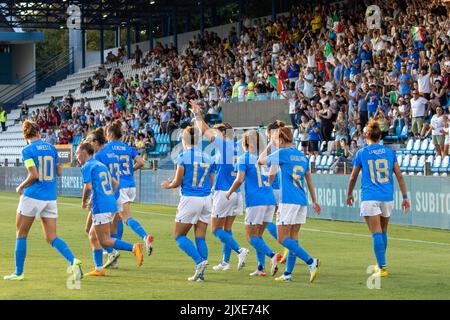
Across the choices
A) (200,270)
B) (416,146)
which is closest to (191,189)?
(200,270)

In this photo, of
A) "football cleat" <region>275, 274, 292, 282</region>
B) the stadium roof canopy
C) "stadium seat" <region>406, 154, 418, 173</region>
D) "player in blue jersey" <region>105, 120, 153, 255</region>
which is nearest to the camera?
"football cleat" <region>275, 274, 292, 282</region>

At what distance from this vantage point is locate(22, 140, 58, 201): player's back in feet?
41.2

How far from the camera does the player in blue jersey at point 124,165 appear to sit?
1452cm

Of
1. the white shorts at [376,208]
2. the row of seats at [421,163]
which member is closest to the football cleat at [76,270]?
the white shorts at [376,208]

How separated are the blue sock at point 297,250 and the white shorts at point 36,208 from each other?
10.1 ft

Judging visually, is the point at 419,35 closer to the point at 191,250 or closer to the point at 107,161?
the point at 107,161

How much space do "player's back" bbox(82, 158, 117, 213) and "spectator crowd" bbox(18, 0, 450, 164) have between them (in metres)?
12.5

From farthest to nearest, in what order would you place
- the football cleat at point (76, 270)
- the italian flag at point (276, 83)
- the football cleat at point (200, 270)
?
the italian flag at point (276, 83)
the football cleat at point (200, 270)
the football cleat at point (76, 270)

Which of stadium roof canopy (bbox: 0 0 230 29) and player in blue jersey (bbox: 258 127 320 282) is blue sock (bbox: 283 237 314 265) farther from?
stadium roof canopy (bbox: 0 0 230 29)

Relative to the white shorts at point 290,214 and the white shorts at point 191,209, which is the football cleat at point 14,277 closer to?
the white shorts at point 191,209

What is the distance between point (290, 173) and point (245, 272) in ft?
6.32

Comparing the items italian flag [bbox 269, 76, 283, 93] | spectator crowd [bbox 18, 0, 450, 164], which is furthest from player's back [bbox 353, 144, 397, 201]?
italian flag [bbox 269, 76, 283, 93]

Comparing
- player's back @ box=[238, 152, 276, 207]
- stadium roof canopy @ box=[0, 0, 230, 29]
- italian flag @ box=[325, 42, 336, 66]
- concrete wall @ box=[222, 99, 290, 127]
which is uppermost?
stadium roof canopy @ box=[0, 0, 230, 29]

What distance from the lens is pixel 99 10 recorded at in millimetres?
54188
